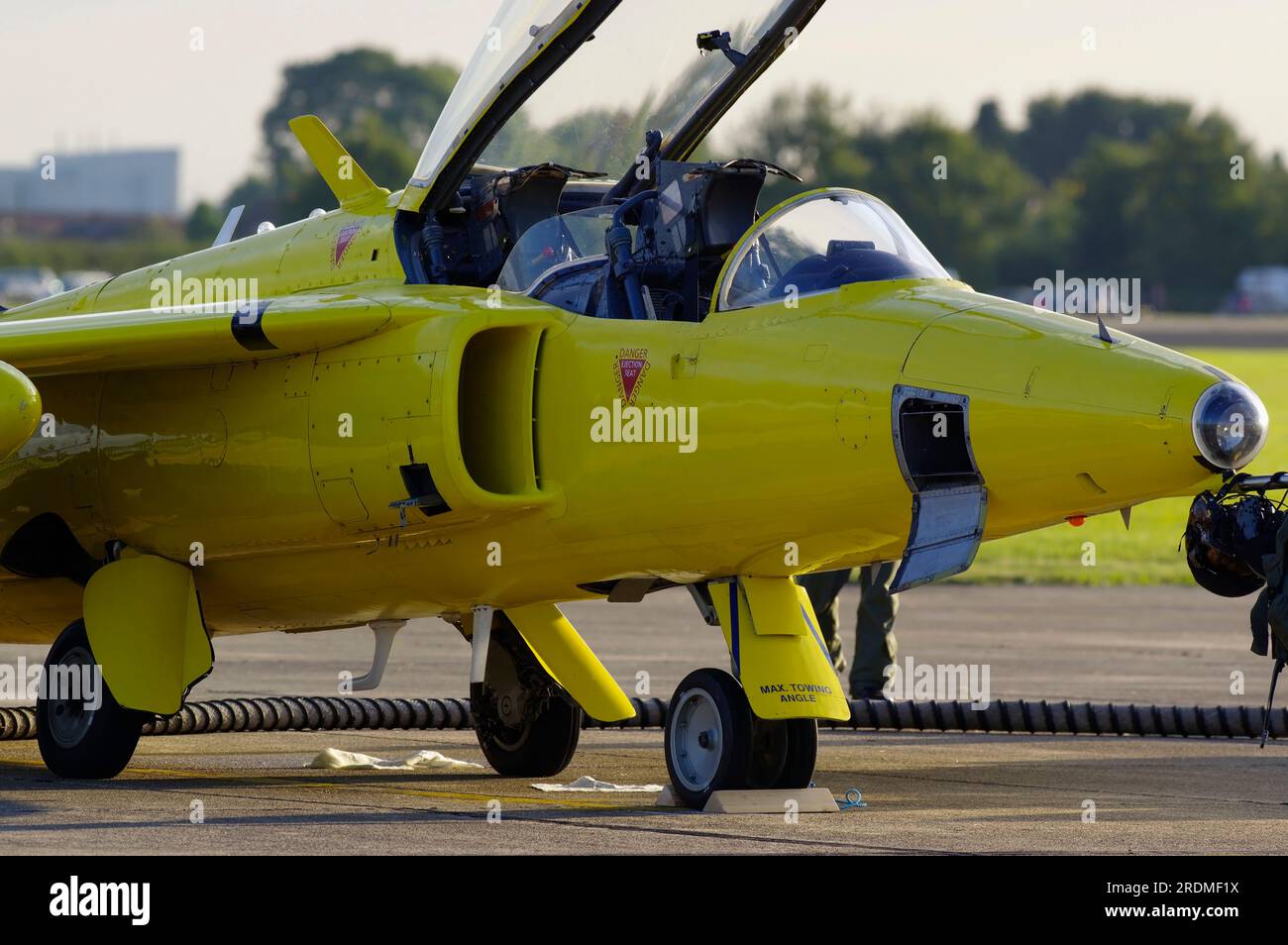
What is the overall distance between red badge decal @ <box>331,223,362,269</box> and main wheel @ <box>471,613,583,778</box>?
223cm

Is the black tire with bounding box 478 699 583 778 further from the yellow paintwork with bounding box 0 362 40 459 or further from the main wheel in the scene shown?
the yellow paintwork with bounding box 0 362 40 459

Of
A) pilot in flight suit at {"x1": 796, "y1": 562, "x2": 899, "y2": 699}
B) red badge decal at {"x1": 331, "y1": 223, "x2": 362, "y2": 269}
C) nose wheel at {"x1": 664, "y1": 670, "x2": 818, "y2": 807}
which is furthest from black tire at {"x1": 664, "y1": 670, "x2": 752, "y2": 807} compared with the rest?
pilot in flight suit at {"x1": 796, "y1": 562, "x2": 899, "y2": 699}

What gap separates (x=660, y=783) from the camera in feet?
35.7

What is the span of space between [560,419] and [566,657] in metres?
1.82

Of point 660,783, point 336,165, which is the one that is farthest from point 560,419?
point 336,165

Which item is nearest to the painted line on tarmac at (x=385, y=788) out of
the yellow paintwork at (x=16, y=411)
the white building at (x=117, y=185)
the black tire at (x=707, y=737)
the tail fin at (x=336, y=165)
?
the black tire at (x=707, y=737)

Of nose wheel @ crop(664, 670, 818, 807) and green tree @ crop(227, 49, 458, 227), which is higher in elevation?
green tree @ crop(227, 49, 458, 227)

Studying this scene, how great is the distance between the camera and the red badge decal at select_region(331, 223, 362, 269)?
1081 cm

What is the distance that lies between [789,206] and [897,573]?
69.4 inches

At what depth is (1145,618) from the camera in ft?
74.4

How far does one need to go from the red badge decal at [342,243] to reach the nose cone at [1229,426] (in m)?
4.96

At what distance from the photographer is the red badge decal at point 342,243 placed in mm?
10812

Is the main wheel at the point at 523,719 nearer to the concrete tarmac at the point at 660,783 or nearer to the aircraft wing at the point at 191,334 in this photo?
the concrete tarmac at the point at 660,783
